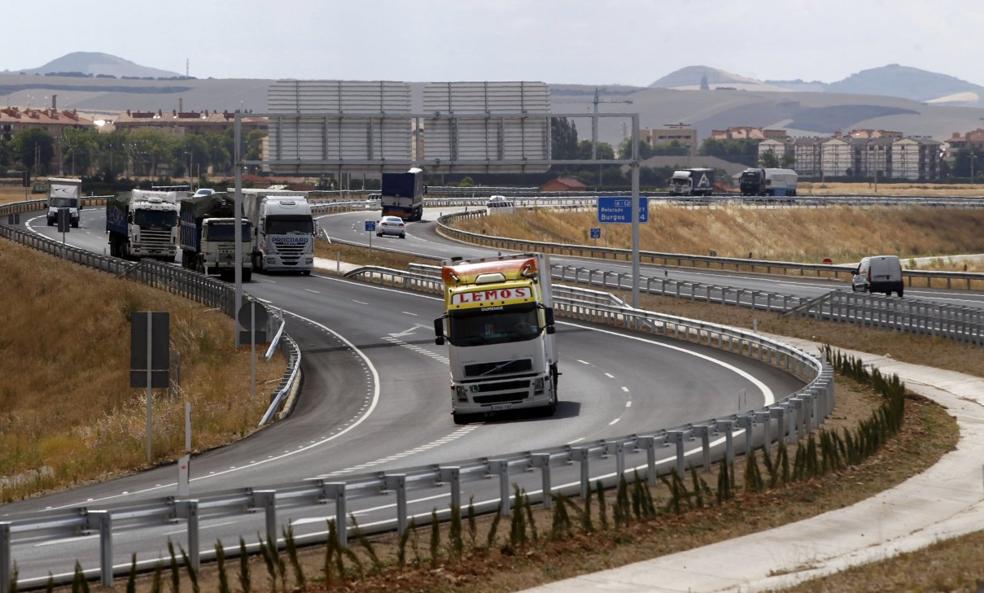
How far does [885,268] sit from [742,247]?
70938 millimetres

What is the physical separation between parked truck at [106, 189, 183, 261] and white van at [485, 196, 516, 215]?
2106 inches

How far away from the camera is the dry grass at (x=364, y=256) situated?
86812 millimetres

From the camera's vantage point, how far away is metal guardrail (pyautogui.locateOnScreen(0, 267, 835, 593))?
16.7 meters

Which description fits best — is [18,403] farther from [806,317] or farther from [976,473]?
[976,473]

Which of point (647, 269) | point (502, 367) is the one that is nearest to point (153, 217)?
point (647, 269)

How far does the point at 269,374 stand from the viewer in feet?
152

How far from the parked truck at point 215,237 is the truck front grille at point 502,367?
38446 mm

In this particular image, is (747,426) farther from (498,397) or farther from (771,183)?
(771,183)

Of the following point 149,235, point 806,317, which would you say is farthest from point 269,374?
point 149,235

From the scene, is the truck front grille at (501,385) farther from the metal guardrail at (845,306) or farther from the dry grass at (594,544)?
the metal guardrail at (845,306)

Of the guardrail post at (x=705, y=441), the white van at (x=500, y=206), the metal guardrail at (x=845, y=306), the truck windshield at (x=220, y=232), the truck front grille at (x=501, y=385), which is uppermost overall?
the truck windshield at (x=220, y=232)

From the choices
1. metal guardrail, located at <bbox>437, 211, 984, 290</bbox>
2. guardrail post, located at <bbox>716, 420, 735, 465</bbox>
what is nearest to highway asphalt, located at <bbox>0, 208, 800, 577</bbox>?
guardrail post, located at <bbox>716, 420, 735, 465</bbox>

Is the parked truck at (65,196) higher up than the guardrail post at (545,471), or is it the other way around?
the parked truck at (65,196)

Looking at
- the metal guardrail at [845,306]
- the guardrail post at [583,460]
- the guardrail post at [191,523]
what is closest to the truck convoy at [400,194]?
the metal guardrail at [845,306]
